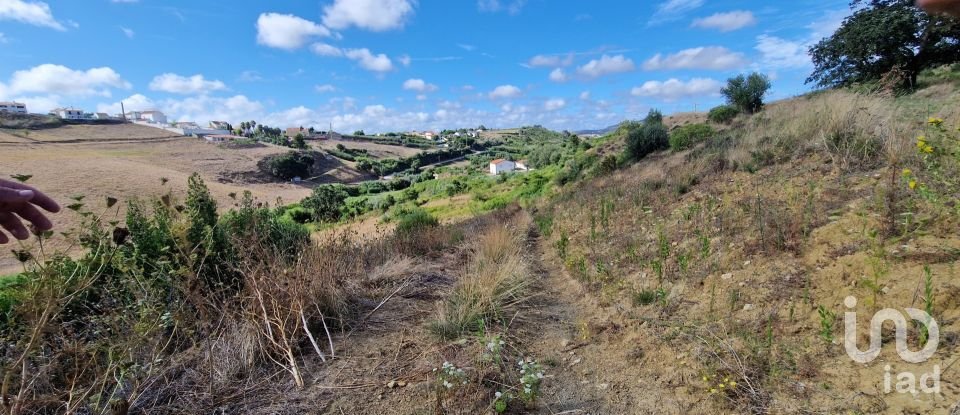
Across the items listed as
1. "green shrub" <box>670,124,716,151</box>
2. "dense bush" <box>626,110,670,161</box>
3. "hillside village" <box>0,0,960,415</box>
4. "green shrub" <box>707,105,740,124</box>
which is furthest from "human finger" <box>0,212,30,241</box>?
"green shrub" <box>707,105,740,124</box>

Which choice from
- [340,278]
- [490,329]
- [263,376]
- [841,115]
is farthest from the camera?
[841,115]

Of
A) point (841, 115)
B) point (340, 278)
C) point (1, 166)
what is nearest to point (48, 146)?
point (1, 166)

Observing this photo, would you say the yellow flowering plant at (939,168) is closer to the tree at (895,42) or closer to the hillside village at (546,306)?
the hillside village at (546,306)

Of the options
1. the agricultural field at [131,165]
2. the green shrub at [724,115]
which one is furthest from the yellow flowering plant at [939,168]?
the agricultural field at [131,165]

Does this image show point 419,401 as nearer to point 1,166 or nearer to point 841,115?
point 841,115

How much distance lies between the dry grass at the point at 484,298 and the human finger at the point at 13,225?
8.02 feet

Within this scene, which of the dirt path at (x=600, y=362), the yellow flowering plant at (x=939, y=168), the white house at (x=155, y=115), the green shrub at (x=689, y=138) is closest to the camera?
the dirt path at (x=600, y=362)

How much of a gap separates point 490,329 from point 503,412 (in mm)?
1098

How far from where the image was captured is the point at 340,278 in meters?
4.14

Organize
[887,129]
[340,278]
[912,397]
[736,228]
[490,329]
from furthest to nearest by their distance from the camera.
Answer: [887,129]
[736,228]
[340,278]
[490,329]
[912,397]

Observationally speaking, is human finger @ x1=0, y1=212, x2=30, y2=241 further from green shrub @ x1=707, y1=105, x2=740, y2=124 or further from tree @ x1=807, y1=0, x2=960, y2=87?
green shrub @ x1=707, y1=105, x2=740, y2=124

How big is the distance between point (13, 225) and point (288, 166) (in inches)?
2580

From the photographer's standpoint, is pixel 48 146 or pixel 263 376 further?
pixel 48 146

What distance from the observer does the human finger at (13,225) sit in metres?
1.75
